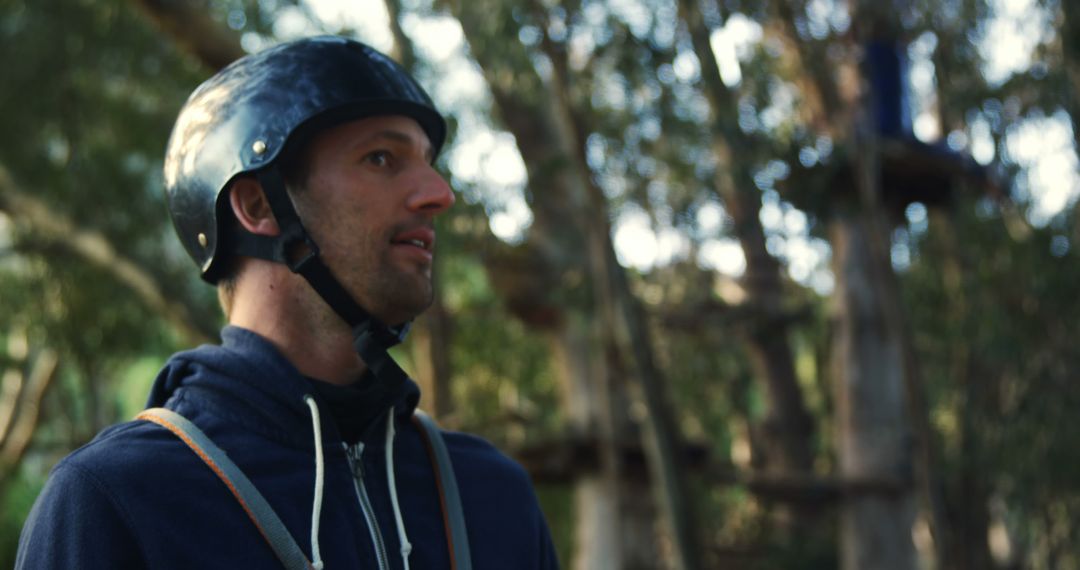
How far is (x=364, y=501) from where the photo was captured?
2008 mm

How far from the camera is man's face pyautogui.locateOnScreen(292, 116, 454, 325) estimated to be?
2.18m

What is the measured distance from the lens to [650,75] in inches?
350

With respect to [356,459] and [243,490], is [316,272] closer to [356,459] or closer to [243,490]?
[356,459]

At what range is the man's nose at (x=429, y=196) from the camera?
2.21 m

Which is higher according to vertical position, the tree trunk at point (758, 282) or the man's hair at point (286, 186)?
the man's hair at point (286, 186)

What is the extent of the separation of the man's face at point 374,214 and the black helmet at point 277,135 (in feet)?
0.08

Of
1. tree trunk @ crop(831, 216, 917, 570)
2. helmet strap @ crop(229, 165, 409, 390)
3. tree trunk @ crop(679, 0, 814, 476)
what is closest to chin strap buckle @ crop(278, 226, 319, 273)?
helmet strap @ crop(229, 165, 409, 390)

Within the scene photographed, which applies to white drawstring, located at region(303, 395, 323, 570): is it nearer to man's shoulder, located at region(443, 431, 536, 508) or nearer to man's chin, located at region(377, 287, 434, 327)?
man's chin, located at region(377, 287, 434, 327)

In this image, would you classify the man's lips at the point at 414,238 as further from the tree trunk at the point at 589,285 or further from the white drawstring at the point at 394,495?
the tree trunk at the point at 589,285

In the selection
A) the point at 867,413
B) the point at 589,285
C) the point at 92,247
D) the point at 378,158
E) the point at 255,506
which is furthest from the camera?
the point at 867,413

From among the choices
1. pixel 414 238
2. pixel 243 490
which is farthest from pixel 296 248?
pixel 243 490

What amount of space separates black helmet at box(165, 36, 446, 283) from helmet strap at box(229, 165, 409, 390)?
0.21 feet

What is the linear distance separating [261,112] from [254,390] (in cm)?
49

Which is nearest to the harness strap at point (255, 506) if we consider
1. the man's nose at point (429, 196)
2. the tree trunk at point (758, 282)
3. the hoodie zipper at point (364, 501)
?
the hoodie zipper at point (364, 501)
